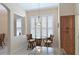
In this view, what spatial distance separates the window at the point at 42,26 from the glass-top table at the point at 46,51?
0.24 m

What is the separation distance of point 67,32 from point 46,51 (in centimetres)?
54

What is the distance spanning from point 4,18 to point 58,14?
102cm

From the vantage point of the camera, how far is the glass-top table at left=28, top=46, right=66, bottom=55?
266cm

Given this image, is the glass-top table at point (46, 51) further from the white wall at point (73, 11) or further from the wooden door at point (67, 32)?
the white wall at point (73, 11)

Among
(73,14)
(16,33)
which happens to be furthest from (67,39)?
(16,33)

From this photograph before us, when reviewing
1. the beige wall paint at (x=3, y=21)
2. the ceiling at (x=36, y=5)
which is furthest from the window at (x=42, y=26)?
the beige wall paint at (x=3, y=21)

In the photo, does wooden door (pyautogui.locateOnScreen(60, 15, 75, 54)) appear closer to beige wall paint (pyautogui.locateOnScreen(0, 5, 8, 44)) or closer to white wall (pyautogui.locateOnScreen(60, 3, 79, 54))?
white wall (pyautogui.locateOnScreen(60, 3, 79, 54))

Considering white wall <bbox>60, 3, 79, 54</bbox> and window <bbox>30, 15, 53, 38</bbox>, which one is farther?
window <bbox>30, 15, 53, 38</bbox>

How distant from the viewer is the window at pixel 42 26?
2805 millimetres

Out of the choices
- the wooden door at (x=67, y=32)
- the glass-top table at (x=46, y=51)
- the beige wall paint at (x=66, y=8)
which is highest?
the beige wall paint at (x=66, y=8)

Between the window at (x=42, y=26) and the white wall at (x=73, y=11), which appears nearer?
the white wall at (x=73, y=11)

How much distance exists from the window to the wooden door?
0.75ft

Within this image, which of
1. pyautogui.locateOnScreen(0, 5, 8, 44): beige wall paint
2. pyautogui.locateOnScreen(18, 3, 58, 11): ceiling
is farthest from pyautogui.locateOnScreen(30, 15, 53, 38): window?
pyautogui.locateOnScreen(0, 5, 8, 44): beige wall paint

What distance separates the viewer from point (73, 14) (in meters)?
2.69
